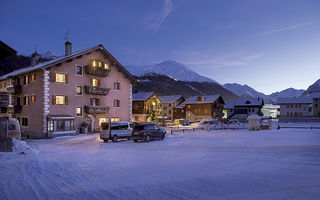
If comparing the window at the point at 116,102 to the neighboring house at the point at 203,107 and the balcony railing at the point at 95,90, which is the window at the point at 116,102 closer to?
the balcony railing at the point at 95,90

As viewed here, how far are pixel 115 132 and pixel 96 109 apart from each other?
37.4 feet

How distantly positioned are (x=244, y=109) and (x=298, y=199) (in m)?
77.2

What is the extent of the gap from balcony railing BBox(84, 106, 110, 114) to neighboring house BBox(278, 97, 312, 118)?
219 feet

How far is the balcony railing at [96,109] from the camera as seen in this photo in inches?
1329

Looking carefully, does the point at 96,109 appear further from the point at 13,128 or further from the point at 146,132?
the point at 13,128

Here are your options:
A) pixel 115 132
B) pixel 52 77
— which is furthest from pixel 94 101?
pixel 115 132

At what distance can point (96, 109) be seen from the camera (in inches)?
1361

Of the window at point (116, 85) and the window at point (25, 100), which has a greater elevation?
the window at point (116, 85)

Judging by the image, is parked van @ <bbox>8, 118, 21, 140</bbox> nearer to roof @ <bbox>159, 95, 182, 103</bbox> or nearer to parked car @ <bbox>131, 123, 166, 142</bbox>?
parked car @ <bbox>131, 123, 166, 142</bbox>

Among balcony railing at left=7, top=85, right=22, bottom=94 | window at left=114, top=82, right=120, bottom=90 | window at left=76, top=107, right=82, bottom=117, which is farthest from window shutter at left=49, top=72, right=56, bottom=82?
window at left=114, top=82, right=120, bottom=90

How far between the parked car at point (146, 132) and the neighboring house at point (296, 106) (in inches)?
2650

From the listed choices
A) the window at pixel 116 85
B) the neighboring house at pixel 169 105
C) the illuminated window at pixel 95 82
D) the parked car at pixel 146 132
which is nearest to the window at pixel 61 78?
the illuminated window at pixel 95 82

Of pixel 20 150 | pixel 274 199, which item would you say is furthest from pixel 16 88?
pixel 274 199

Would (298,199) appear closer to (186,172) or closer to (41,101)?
(186,172)
